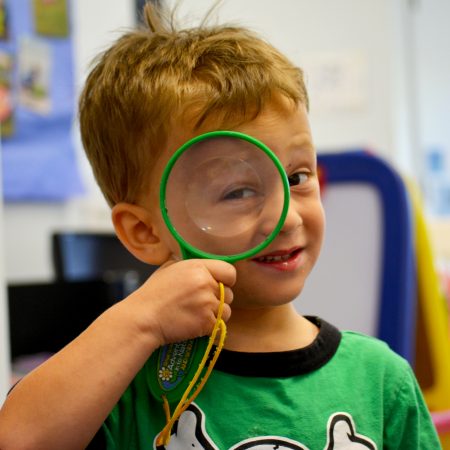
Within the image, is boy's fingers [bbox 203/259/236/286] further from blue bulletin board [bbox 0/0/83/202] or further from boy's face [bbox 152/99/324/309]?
blue bulletin board [bbox 0/0/83/202]

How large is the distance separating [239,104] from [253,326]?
0.85ft

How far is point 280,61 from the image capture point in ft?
Result: 2.85

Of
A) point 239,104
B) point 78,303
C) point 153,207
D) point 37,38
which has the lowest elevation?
point 78,303

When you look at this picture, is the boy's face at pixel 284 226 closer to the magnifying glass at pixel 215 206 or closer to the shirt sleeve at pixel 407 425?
the magnifying glass at pixel 215 206

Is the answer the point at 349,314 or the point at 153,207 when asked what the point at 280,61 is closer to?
the point at 153,207

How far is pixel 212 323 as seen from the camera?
725mm

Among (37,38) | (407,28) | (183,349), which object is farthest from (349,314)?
(407,28)

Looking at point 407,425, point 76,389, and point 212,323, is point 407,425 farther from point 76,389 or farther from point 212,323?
point 76,389

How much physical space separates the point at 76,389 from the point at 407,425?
15.5 inches

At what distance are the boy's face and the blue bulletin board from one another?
1.86 m

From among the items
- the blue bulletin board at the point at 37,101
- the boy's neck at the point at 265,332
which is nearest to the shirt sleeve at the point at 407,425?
the boy's neck at the point at 265,332

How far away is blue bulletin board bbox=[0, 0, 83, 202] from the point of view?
2.54 m

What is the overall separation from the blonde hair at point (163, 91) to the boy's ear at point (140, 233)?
2 centimetres

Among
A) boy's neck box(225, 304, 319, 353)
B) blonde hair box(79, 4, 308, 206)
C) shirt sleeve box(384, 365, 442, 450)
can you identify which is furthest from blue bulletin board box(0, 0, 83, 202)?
shirt sleeve box(384, 365, 442, 450)
